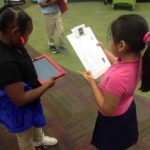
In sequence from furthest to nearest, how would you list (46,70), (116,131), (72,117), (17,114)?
(72,117) → (46,70) → (17,114) → (116,131)

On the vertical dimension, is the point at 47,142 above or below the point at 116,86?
below

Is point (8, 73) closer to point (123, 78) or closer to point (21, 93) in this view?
point (21, 93)

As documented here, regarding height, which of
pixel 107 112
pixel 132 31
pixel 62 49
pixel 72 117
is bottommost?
pixel 72 117

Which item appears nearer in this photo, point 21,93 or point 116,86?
point 116,86

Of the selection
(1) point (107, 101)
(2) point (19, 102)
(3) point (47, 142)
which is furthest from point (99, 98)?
(3) point (47, 142)

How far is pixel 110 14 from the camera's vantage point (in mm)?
4672

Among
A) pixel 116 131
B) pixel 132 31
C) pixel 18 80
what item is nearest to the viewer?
pixel 132 31

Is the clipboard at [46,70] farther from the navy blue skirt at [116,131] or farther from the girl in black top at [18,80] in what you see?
the navy blue skirt at [116,131]

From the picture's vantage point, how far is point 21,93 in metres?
1.47

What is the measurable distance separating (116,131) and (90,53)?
1.48ft

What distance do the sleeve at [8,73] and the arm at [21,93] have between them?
0.03 m

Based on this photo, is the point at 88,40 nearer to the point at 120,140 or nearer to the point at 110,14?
the point at 120,140

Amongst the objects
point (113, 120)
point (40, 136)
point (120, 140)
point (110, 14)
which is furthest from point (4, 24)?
point (110, 14)

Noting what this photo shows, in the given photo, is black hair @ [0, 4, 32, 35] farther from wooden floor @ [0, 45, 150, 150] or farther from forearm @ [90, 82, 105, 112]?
wooden floor @ [0, 45, 150, 150]
